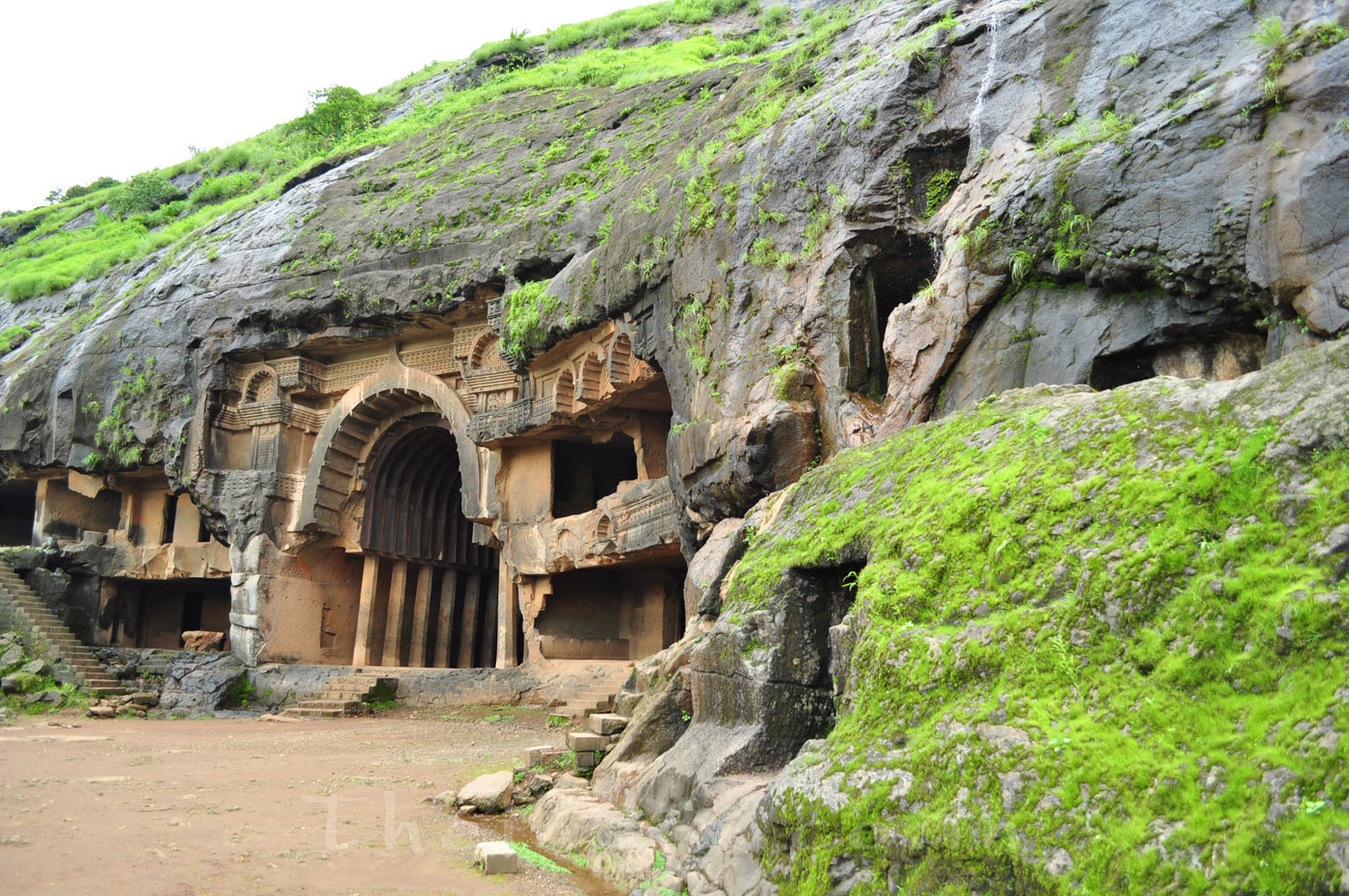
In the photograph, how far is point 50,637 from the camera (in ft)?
71.5

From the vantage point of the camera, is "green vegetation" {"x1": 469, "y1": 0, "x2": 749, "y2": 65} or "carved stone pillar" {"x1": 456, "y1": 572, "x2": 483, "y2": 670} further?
"green vegetation" {"x1": 469, "y1": 0, "x2": 749, "y2": 65}

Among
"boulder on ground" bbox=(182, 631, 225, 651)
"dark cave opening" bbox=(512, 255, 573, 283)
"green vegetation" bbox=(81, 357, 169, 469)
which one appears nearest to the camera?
"dark cave opening" bbox=(512, 255, 573, 283)

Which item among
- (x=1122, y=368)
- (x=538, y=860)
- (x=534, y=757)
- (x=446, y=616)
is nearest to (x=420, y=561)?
(x=446, y=616)

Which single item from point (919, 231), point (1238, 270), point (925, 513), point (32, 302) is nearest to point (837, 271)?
point (919, 231)

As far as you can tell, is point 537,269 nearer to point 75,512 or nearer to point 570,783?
point 570,783

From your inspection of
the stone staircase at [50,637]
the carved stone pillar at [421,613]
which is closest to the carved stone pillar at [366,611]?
the carved stone pillar at [421,613]

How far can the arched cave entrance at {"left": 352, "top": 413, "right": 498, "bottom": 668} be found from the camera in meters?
23.0

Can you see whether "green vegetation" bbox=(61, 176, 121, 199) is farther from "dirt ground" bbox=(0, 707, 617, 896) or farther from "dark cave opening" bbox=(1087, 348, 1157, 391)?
"dark cave opening" bbox=(1087, 348, 1157, 391)

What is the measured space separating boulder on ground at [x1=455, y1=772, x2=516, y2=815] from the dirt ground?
272 millimetres

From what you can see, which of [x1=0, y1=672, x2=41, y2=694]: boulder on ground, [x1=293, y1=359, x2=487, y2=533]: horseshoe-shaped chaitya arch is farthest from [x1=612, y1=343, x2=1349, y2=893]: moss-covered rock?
[x1=0, y1=672, x2=41, y2=694]: boulder on ground

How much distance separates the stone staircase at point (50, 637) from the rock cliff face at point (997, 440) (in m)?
11.7

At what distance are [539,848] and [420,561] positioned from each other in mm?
17508

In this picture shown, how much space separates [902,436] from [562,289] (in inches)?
437

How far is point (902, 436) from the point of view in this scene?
6.87 meters
